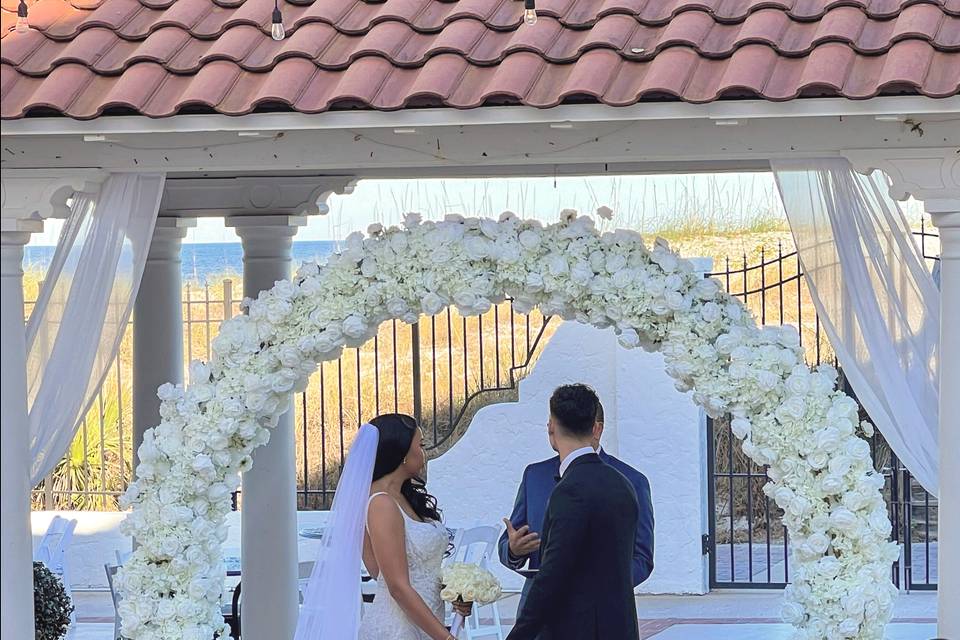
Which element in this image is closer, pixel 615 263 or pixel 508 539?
pixel 615 263

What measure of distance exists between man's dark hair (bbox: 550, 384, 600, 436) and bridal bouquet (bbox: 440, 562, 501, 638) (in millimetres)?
624

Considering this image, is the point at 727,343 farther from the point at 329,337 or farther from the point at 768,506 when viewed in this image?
the point at 768,506

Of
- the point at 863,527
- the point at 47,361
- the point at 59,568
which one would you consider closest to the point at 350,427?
the point at 59,568

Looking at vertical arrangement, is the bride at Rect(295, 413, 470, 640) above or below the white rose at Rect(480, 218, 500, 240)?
below

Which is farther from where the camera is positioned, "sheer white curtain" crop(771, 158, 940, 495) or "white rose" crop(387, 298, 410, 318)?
"white rose" crop(387, 298, 410, 318)

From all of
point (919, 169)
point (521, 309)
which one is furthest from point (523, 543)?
point (919, 169)

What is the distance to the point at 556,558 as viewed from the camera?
4484mm

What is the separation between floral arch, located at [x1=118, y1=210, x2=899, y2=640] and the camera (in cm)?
419

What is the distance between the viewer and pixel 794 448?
4223mm

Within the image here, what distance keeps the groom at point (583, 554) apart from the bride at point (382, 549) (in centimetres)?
45

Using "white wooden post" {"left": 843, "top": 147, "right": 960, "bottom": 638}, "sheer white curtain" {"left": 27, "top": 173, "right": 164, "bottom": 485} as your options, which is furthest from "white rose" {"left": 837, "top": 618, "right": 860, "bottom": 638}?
"sheer white curtain" {"left": 27, "top": 173, "right": 164, "bottom": 485}

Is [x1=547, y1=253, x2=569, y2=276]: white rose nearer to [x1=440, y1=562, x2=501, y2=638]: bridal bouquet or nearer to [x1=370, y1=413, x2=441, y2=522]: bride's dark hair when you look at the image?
[x1=370, y1=413, x2=441, y2=522]: bride's dark hair

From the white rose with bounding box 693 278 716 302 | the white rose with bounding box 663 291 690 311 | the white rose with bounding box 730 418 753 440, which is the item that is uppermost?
the white rose with bounding box 693 278 716 302

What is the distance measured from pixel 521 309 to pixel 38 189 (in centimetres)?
164
